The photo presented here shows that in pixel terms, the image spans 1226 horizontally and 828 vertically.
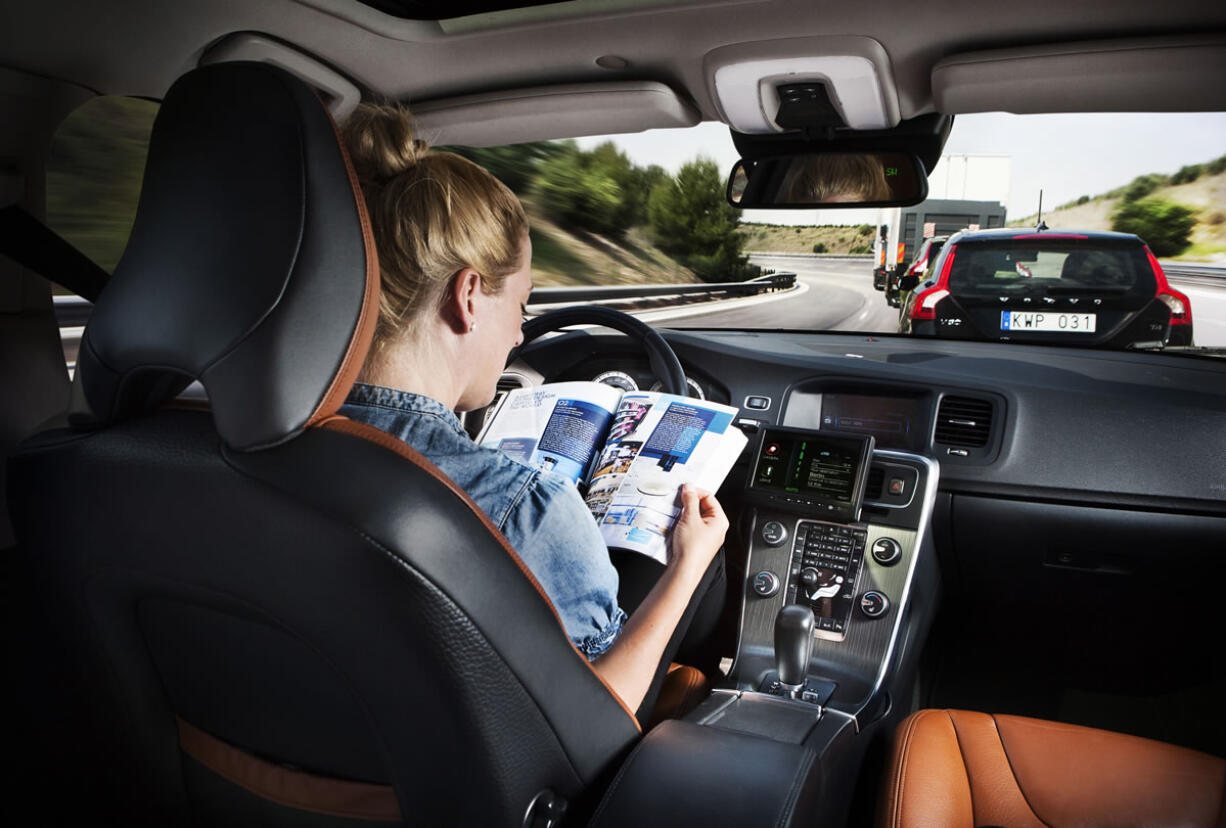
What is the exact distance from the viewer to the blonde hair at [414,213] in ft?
4.48

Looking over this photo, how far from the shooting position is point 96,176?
2559 millimetres

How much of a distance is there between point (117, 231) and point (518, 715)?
2.07m

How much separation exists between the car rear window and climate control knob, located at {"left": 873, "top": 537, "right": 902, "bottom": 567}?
1.46 metres

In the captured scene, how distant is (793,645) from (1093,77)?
1.59 metres

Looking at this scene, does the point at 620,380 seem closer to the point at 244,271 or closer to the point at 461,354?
the point at 461,354

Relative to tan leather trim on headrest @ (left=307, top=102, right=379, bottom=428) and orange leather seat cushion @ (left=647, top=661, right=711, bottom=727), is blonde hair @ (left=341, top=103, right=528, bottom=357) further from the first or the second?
orange leather seat cushion @ (left=647, top=661, right=711, bottom=727)

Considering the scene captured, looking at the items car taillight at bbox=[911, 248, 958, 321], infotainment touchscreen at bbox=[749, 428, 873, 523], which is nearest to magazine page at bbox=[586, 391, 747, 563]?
infotainment touchscreen at bbox=[749, 428, 873, 523]

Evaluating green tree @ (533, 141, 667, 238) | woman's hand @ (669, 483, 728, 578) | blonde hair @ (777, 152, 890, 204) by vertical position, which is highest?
green tree @ (533, 141, 667, 238)

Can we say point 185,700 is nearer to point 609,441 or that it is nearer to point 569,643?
point 569,643

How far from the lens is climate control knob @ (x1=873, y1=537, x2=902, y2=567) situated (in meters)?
2.40

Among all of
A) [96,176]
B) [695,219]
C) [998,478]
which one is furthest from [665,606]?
[695,219]

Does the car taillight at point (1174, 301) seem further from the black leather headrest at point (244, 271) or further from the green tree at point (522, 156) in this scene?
the black leather headrest at point (244, 271)

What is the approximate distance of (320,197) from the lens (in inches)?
40.4

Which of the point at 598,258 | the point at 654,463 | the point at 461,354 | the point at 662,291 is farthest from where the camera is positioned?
the point at 598,258
